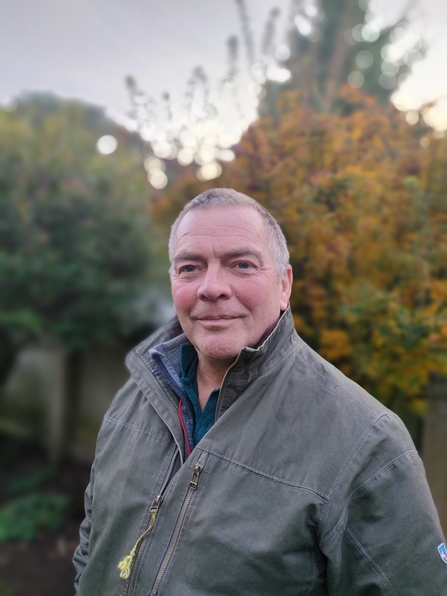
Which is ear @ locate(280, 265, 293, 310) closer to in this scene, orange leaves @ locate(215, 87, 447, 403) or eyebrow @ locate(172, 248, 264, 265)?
eyebrow @ locate(172, 248, 264, 265)

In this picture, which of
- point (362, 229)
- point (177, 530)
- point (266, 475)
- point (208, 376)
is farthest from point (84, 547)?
point (362, 229)

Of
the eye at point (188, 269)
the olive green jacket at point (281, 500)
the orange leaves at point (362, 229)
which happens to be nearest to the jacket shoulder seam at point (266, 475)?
the olive green jacket at point (281, 500)

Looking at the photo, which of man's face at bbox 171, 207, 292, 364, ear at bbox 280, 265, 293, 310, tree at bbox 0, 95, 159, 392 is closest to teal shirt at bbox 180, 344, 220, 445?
man's face at bbox 171, 207, 292, 364

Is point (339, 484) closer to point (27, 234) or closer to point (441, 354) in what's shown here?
point (441, 354)

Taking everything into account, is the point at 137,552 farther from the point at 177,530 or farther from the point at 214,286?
the point at 214,286

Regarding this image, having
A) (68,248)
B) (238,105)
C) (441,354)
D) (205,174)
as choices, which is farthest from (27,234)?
(441,354)

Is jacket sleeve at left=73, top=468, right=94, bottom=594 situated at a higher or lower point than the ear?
lower

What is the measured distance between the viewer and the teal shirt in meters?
1.58

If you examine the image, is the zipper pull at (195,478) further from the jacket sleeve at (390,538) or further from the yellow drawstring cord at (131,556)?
the jacket sleeve at (390,538)

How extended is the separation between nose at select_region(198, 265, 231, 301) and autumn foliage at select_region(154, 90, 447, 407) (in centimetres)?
129

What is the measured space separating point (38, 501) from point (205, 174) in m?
3.55

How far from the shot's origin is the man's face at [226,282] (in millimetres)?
1518

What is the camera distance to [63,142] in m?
5.16

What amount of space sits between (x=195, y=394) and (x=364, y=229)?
5.17 feet
